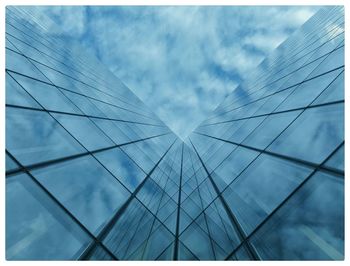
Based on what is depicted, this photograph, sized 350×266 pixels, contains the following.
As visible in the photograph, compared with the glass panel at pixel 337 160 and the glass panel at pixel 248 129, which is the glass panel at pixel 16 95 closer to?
the glass panel at pixel 337 160

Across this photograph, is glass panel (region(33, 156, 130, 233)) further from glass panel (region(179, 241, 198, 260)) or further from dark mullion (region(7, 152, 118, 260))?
glass panel (region(179, 241, 198, 260))

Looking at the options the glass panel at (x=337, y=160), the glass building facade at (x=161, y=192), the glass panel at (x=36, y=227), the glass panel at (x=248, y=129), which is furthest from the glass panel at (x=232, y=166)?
the glass panel at (x=36, y=227)

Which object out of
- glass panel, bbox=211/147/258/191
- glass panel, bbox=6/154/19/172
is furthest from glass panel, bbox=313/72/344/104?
glass panel, bbox=6/154/19/172

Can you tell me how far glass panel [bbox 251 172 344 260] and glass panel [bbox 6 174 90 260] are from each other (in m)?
3.50

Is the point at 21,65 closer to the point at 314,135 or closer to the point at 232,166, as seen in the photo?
the point at 232,166

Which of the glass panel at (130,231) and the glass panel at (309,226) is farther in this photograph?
the glass panel at (130,231)

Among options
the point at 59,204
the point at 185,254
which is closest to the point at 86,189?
the point at 59,204

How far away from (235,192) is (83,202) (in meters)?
4.34

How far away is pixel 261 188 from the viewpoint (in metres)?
7.06

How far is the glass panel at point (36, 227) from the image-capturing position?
172 inches

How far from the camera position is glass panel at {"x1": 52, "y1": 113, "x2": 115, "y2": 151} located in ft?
27.1

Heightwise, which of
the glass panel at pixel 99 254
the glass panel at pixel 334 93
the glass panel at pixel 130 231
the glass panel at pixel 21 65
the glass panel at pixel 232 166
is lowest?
the glass panel at pixel 130 231

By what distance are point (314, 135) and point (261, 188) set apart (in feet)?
6.02

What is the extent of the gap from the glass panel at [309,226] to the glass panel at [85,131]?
18.2 ft
